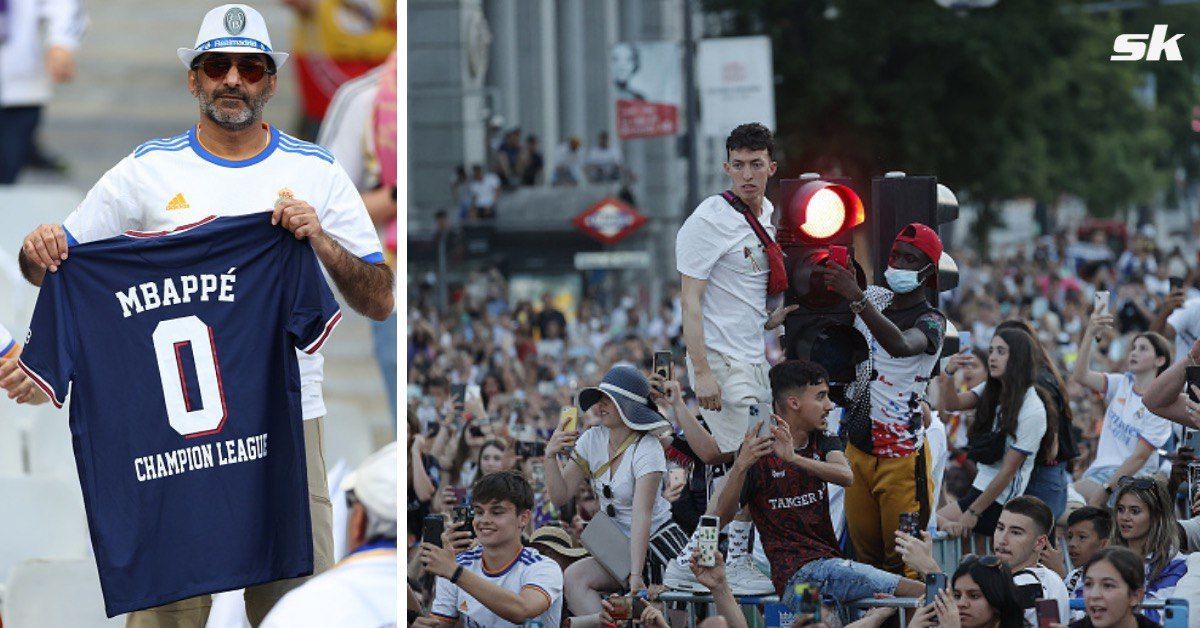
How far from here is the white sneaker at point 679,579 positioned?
334 inches

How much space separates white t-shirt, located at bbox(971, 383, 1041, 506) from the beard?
15.6ft

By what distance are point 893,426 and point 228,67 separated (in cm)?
346

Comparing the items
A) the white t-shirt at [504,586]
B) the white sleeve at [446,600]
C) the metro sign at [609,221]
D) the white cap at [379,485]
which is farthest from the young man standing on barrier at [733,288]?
the metro sign at [609,221]

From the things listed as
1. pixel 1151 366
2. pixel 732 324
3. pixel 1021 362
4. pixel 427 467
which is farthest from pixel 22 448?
pixel 1151 366

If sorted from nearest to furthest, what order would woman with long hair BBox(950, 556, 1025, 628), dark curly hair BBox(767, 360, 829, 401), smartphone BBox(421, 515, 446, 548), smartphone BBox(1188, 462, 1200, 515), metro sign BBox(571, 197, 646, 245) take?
woman with long hair BBox(950, 556, 1025, 628), smartphone BBox(421, 515, 446, 548), dark curly hair BBox(767, 360, 829, 401), smartphone BBox(1188, 462, 1200, 515), metro sign BBox(571, 197, 646, 245)

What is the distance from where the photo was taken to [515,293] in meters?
35.2

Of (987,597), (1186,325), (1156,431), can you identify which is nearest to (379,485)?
(987,597)

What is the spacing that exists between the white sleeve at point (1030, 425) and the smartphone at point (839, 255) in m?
1.99

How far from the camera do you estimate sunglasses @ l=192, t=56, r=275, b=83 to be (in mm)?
6770

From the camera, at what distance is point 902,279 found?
884 cm

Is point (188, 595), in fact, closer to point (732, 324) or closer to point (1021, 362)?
point (732, 324)

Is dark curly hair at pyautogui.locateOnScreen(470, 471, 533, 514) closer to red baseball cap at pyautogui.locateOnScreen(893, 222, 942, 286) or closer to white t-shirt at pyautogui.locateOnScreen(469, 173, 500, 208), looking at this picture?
red baseball cap at pyautogui.locateOnScreen(893, 222, 942, 286)

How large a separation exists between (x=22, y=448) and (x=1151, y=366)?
552cm

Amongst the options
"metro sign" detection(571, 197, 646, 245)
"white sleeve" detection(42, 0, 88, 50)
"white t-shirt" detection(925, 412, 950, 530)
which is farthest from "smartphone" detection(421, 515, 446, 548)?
"metro sign" detection(571, 197, 646, 245)
